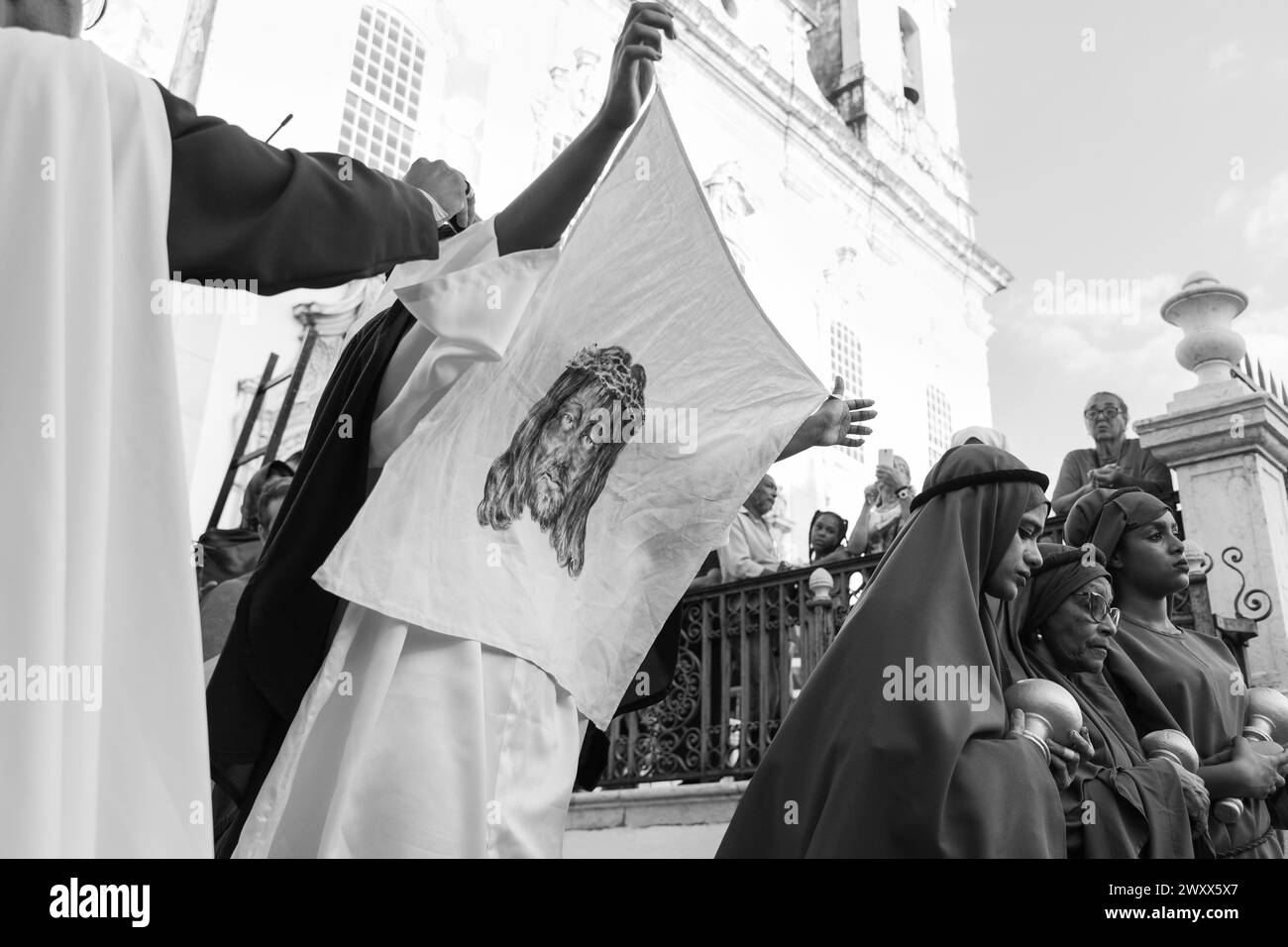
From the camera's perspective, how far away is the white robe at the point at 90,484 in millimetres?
1204

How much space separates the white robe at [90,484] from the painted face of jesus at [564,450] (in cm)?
99

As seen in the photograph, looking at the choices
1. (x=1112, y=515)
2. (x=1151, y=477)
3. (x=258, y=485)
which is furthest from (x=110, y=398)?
(x=1151, y=477)

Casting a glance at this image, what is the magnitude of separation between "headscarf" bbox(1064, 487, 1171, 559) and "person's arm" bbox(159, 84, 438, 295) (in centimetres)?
295

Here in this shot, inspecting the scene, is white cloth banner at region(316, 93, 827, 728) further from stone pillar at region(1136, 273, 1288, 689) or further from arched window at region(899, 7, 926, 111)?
arched window at region(899, 7, 926, 111)

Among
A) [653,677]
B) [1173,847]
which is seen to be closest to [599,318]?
[653,677]

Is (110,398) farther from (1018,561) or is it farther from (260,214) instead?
(1018,561)

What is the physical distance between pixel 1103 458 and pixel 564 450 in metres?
5.44

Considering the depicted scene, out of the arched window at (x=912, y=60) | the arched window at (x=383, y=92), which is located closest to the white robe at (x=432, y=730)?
the arched window at (x=383, y=92)

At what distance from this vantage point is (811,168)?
60.6 feet

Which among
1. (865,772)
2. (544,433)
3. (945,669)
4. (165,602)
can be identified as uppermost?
(544,433)

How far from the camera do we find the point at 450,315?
6.64 feet
